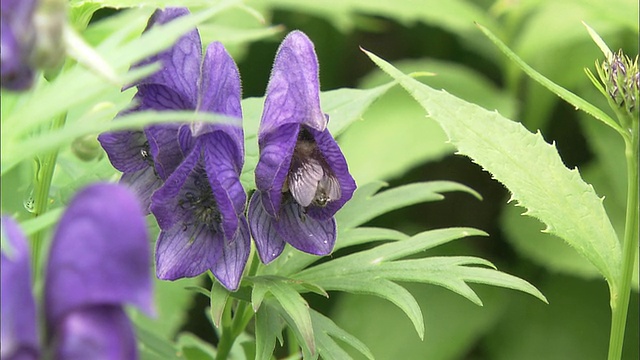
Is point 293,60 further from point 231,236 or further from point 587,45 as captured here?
point 587,45

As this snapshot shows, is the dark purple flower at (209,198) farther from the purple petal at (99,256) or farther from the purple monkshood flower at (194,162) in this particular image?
the purple petal at (99,256)

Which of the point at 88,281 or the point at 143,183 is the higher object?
the point at 88,281

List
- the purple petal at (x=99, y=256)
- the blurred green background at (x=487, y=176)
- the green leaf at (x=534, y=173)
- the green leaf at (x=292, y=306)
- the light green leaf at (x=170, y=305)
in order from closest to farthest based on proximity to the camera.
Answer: the purple petal at (x=99, y=256)
the green leaf at (x=292, y=306)
the green leaf at (x=534, y=173)
the light green leaf at (x=170, y=305)
the blurred green background at (x=487, y=176)

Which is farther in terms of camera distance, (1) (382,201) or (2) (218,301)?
(1) (382,201)

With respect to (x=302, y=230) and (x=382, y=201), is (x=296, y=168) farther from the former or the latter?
(x=382, y=201)

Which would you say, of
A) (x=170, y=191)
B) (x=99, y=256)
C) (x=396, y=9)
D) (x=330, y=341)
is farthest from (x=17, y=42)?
(x=396, y=9)

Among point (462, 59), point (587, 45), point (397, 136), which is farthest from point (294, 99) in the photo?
Answer: point (462, 59)

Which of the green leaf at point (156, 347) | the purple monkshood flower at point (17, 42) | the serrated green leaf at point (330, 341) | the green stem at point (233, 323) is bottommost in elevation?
the green leaf at point (156, 347)

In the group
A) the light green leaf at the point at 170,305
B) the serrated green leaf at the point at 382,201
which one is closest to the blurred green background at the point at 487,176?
the light green leaf at the point at 170,305
